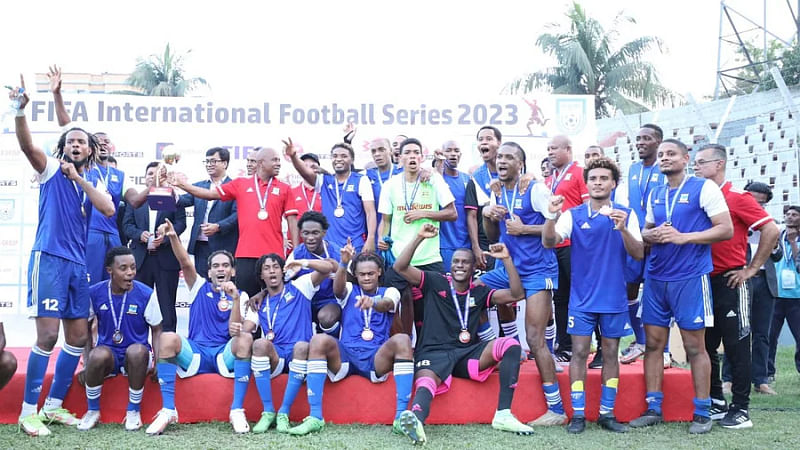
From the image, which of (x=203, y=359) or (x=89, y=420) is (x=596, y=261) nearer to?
(x=203, y=359)

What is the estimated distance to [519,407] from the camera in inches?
206

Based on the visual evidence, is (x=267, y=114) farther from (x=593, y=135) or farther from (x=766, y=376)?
(x=766, y=376)

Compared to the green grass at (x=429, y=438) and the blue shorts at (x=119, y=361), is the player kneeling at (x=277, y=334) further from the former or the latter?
the blue shorts at (x=119, y=361)

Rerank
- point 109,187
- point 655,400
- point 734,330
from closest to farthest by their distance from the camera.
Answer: point 734,330 < point 655,400 < point 109,187

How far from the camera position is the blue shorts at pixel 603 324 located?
503cm

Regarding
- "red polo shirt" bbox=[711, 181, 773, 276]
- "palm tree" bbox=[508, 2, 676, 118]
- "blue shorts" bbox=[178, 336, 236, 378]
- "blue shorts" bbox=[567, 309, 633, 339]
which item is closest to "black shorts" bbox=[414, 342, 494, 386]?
"blue shorts" bbox=[567, 309, 633, 339]

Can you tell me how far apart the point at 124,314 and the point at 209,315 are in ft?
1.97

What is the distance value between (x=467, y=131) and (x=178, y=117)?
351 cm

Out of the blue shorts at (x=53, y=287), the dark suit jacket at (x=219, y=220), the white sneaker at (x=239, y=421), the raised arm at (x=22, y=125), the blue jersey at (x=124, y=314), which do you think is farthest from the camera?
the dark suit jacket at (x=219, y=220)

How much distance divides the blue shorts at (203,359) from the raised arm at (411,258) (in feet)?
4.36

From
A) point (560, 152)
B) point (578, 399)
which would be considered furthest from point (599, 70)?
point (578, 399)

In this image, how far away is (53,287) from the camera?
470cm

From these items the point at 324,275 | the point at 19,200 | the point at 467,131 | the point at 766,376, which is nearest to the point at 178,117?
the point at 19,200

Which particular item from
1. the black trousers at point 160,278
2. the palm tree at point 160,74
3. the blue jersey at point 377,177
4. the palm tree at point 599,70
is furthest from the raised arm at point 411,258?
the palm tree at point 160,74
